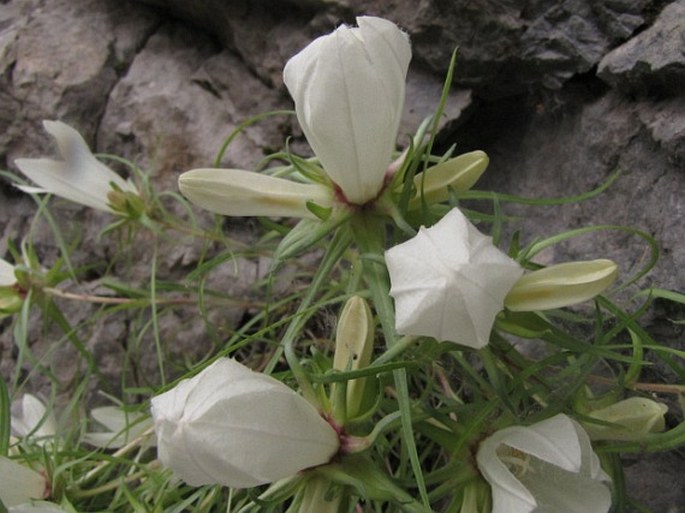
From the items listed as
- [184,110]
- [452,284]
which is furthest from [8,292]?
[452,284]

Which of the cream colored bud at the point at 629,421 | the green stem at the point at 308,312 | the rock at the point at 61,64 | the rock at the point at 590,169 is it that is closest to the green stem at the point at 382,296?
the green stem at the point at 308,312

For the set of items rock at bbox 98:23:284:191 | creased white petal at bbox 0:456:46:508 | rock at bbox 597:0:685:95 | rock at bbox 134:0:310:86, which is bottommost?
Result: creased white petal at bbox 0:456:46:508

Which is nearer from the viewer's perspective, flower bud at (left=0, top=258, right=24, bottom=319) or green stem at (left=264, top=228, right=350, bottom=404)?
green stem at (left=264, top=228, right=350, bottom=404)

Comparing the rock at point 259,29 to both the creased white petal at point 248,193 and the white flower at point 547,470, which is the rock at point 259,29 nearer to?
the creased white petal at point 248,193

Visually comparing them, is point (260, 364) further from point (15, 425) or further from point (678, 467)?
point (678, 467)

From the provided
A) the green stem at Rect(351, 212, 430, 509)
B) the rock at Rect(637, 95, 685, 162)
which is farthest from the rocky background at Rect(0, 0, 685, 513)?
the green stem at Rect(351, 212, 430, 509)

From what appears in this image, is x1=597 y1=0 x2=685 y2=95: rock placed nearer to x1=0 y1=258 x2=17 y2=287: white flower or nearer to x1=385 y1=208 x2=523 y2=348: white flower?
x1=385 y1=208 x2=523 y2=348: white flower
